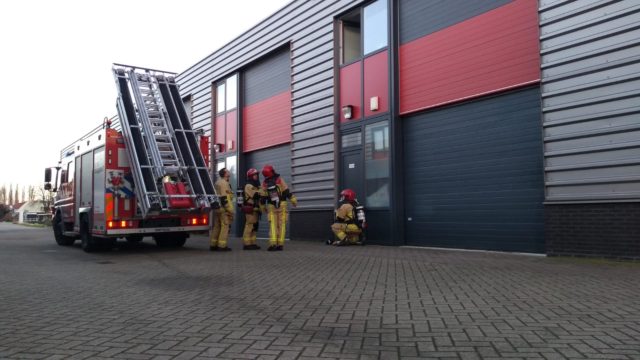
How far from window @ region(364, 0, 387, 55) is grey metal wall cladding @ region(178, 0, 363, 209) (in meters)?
0.49

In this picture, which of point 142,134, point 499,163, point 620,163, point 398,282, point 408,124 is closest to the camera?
point 398,282

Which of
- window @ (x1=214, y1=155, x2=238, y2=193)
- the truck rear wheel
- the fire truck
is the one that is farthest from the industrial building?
the fire truck

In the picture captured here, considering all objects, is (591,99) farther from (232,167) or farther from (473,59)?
(232,167)

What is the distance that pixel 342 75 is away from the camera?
14.8 metres

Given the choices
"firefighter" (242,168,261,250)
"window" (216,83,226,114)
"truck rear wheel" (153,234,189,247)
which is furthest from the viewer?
"window" (216,83,226,114)

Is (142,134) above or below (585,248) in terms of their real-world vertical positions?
above

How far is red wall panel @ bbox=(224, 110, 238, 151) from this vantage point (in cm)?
2041

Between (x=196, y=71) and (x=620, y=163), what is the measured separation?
18.6 meters

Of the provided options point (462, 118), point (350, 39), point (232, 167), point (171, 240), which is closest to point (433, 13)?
point (462, 118)

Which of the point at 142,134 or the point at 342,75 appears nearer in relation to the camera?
the point at 142,134

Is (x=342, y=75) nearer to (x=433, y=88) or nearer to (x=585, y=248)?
(x=433, y=88)

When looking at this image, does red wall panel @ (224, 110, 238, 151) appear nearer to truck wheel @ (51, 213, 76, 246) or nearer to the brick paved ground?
truck wheel @ (51, 213, 76, 246)

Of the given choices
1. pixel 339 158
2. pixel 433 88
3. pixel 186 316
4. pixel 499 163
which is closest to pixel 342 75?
pixel 339 158

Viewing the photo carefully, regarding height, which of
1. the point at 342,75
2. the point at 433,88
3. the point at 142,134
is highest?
the point at 342,75
